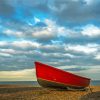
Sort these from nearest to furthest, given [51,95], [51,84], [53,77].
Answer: [51,95] < [53,77] < [51,84]

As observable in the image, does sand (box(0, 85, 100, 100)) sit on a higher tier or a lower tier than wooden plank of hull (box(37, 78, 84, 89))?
lower

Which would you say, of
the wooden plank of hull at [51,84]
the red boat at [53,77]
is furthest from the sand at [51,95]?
the red boat at [53,77]

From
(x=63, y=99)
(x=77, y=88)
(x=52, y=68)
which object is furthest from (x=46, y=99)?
(x=77, y=88)

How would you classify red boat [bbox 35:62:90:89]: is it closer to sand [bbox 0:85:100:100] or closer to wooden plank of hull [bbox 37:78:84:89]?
wooden plank of hull [bbox 37:78:84:89]

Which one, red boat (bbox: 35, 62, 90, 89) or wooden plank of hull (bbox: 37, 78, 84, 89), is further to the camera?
wooden plank of hull (bbox: 37, 78, 84, 89)

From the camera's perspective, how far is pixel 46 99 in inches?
873

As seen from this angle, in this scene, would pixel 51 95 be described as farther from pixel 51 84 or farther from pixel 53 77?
pixel 51 84

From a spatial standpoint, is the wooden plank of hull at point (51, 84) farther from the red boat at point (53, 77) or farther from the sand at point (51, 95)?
the sand at point (51, 95)

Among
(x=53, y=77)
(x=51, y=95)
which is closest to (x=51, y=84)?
(x=53, y=77)

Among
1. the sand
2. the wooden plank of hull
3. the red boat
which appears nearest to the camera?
the sand

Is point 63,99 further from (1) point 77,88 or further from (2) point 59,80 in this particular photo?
(1) point 77,88

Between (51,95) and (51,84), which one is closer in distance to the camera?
(51,95)

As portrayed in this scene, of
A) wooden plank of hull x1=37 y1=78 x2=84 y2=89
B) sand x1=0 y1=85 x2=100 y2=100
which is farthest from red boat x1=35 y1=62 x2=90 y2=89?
sand x1=0 y1=85 x2=100 y2=100

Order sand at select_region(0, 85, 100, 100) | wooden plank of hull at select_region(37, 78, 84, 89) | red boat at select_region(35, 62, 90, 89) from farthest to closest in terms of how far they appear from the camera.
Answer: wooden plank of hull at select_region(37, 78, 84, 89), red boat at select_region(35, 62, 90, 89), sand at select_region(0, 85, 100, 100)
